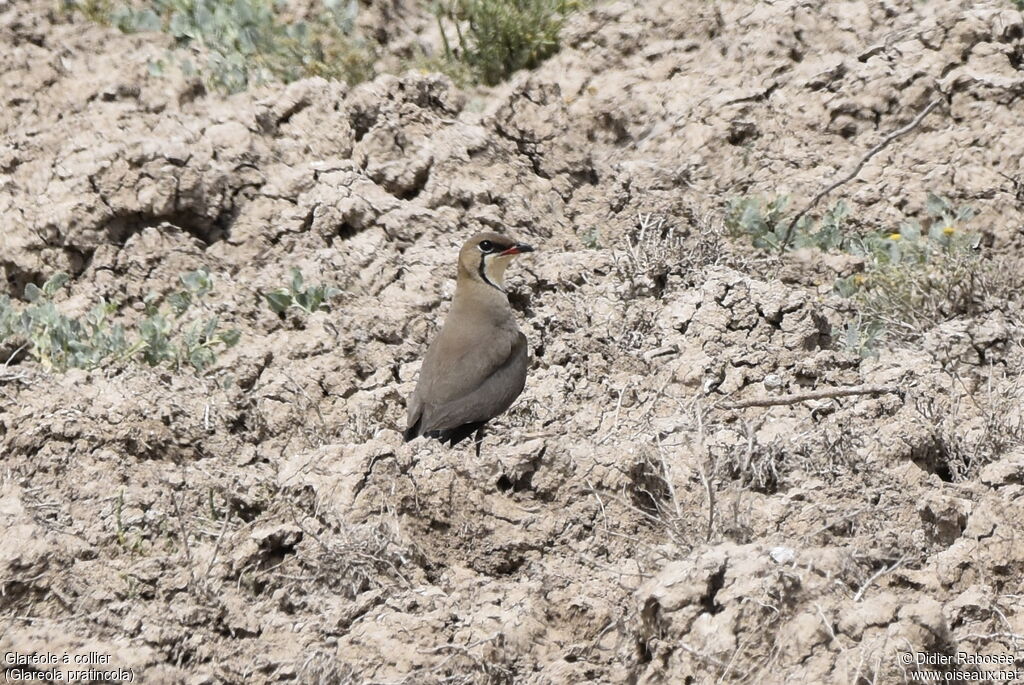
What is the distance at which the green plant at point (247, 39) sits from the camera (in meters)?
7.61

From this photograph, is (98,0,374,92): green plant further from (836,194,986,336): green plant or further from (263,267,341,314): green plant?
(836,194,986,336): green plant

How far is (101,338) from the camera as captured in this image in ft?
20.3

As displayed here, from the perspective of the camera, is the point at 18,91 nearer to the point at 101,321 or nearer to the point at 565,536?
the point at 101,321

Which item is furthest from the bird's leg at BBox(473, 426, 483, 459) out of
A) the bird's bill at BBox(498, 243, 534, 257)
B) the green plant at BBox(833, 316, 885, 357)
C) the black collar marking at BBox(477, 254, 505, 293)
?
the green plant at BBox(833, 316, 885, 357)

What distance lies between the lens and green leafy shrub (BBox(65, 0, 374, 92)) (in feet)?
25.0

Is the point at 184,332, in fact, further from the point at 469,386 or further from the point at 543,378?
the point at 543,378

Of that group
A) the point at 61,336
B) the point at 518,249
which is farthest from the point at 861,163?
the point at 61,336

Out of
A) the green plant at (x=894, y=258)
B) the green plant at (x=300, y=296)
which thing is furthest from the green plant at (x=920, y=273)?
the green plant at (x=300, y=296)

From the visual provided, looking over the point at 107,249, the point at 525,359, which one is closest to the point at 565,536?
the point at 525,359

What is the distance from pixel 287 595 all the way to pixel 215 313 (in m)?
2.18

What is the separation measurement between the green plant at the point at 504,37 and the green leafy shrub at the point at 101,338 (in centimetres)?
257

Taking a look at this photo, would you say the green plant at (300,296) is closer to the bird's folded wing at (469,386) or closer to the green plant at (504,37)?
the bird's folded wing at (469,386)

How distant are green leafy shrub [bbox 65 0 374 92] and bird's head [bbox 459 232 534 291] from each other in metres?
2.08

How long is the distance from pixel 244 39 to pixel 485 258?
2.62m
